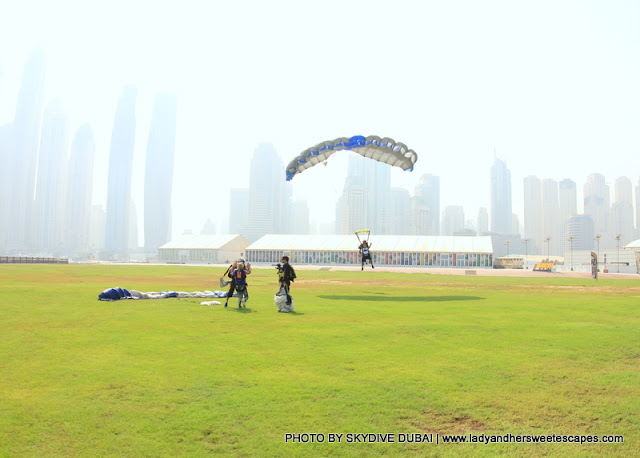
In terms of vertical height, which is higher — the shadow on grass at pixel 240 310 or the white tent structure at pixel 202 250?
the white tent structure at pixel 202 250

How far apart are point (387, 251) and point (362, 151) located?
62540 mm

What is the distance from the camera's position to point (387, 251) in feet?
288

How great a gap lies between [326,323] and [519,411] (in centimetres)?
764

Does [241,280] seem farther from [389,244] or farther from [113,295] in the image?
[389,244]

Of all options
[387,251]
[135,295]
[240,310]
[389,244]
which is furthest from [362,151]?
[389,244]

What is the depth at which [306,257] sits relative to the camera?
91.7 meters

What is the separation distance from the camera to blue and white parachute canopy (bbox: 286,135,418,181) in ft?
85.5

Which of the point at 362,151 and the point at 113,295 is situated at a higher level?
the point at 362,151

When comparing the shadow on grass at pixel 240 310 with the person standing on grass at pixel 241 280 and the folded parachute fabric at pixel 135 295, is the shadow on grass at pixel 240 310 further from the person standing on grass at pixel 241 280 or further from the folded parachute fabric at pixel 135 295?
the folded parachute fabric at pixel 135 295

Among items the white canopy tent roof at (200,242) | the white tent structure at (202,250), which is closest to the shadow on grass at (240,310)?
the white tent structure at (202,250)

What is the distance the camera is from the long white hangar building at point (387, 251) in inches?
3356

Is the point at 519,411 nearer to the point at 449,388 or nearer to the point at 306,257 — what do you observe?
the point at 449,388

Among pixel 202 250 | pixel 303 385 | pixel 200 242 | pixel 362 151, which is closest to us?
pixel 303 385

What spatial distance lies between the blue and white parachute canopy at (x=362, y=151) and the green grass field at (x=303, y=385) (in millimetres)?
14799
